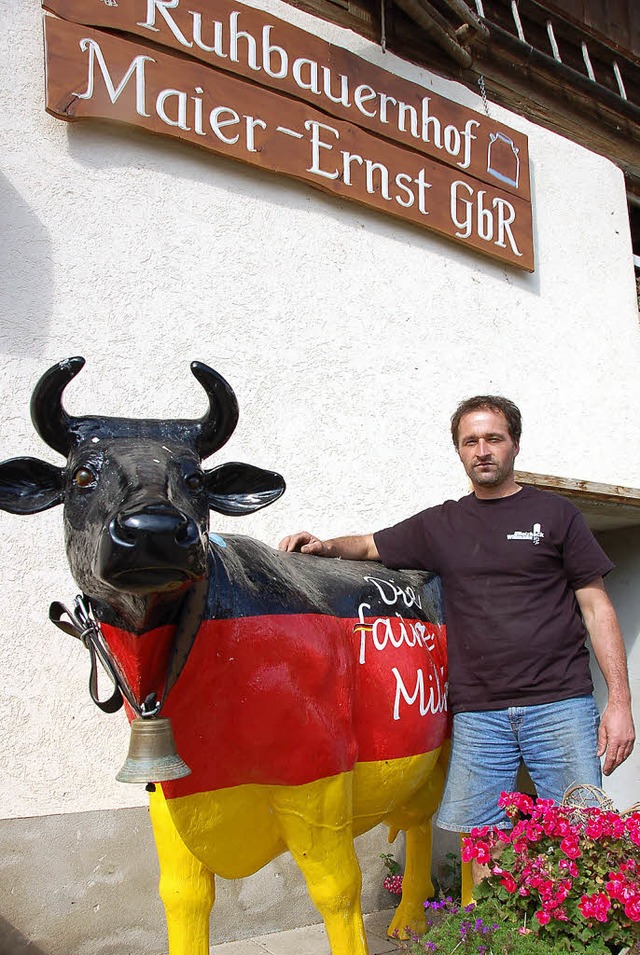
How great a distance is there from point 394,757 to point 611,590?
12.2 feet

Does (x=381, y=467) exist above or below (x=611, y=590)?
above


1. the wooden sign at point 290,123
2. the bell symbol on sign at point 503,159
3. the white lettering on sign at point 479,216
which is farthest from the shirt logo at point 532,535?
the bell symbol on sign at point 503,159

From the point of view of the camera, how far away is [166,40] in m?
4.11

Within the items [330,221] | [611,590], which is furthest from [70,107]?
[611,590]

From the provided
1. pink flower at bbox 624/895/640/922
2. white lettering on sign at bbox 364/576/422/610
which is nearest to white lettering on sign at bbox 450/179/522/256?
white lettering on sign at bbox 364/576/422/610

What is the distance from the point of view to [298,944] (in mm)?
3445

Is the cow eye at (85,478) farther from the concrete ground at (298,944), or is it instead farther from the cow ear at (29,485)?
the concrete ground at (298,944)

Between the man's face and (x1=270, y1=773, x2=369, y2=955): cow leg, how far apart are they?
3.71ft

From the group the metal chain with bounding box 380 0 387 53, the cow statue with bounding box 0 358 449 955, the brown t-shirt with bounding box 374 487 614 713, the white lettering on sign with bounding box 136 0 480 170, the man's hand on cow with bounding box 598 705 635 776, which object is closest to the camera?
the cow statue with bounding box 0 358 449 955

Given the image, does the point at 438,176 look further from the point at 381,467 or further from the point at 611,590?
the point at 611,590

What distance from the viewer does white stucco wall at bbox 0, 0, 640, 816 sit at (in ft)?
11.0

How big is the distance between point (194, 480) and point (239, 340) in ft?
7.34

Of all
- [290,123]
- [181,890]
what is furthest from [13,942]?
[290,123]

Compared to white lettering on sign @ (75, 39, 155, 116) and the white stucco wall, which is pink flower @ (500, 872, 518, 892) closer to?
the white stucco wall
